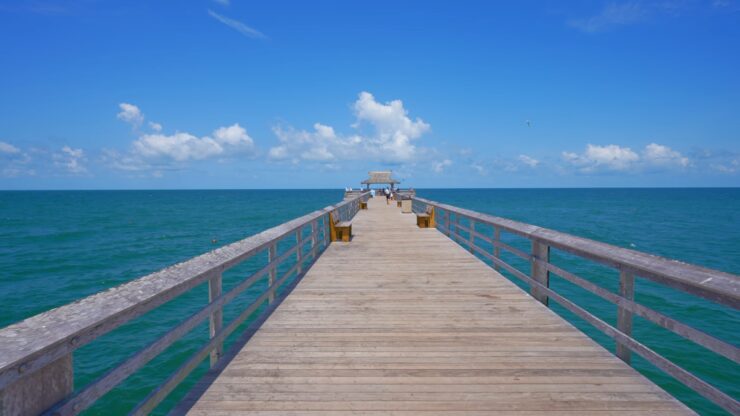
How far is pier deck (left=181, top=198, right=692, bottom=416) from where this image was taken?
2842 millimetres

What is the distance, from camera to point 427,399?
289 centimetres

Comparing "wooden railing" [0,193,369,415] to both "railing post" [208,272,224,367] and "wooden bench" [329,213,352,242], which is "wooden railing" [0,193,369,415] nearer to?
"railing post" [208,272,224,367]

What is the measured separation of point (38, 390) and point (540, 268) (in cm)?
503

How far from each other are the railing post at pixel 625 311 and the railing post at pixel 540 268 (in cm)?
164

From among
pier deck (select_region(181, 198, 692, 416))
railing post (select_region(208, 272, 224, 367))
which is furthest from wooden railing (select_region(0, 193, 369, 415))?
pier deck (select_region(181, 198, 692, 416))

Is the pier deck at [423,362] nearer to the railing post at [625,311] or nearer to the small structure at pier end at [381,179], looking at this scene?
the railing post at [625,311]

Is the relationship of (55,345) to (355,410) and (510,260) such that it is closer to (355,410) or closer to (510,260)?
(355,410)

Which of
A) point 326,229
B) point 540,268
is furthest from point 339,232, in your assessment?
point 540,268

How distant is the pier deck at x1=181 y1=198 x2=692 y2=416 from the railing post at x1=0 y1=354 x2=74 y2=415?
1.20m

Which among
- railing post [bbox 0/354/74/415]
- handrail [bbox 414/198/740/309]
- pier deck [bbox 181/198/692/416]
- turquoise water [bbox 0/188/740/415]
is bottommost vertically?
turquoise water [bbox 0/188/740/415]

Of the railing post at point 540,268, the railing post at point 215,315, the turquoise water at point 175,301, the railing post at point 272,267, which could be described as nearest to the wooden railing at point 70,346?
the railing post at point 215,315

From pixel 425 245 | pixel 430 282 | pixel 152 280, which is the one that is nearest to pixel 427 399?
pixel 152 280

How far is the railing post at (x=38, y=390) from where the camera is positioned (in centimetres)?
149

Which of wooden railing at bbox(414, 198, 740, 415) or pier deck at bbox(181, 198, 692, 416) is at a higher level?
wooden railing at bbox(414, 198, 740, 415)
